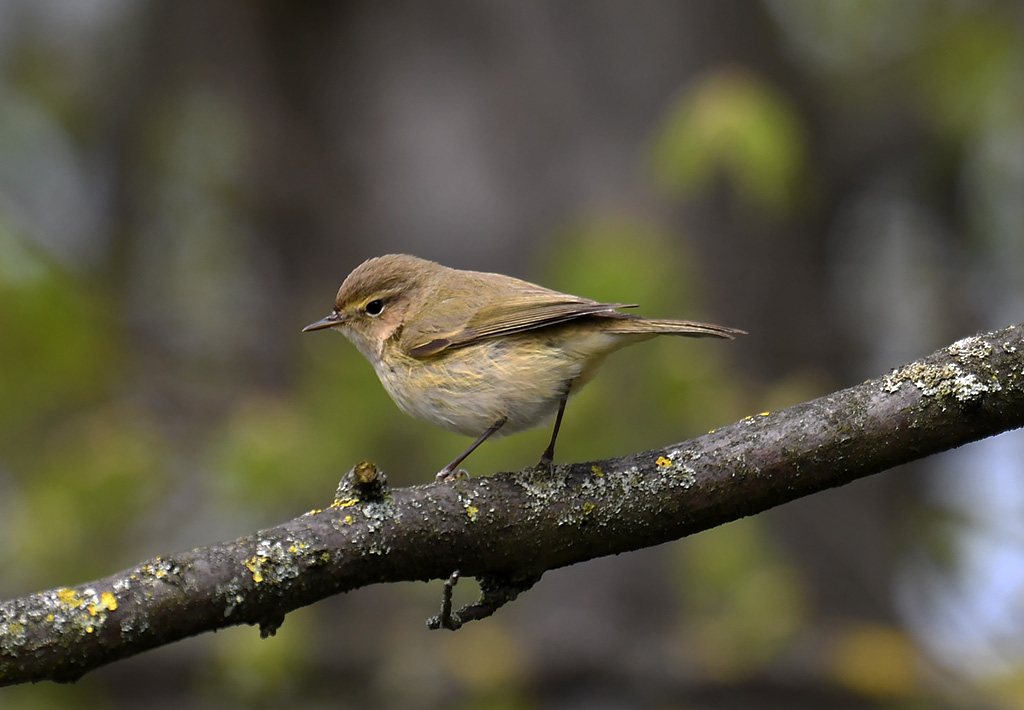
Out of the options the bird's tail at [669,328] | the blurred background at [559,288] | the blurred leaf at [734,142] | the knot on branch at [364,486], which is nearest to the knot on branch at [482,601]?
the knot on branch at [364,486]

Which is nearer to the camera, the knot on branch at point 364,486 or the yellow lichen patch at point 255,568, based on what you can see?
the yellow lichen patch at point 255,568

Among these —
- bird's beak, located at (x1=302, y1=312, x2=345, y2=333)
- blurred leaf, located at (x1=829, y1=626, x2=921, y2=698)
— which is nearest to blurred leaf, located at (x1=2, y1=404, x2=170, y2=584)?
bird's beak, located at (x1=302, y1=312, x2=345, y2=333)

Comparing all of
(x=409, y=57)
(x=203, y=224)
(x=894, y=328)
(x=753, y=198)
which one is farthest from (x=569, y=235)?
(x=203, y=224)

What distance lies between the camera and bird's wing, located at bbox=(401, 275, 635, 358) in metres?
3.73

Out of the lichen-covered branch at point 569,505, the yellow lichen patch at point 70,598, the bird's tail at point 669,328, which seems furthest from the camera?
the bird's tail at point 669,328

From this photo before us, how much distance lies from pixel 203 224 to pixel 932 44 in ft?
21.3

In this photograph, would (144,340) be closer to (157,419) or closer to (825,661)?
(157,419)

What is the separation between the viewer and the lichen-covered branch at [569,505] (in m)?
2.50

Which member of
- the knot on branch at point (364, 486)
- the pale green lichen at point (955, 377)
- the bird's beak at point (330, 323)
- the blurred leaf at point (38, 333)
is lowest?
the knot on branch at point (364, 486)

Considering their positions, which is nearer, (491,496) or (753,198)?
(491,496)

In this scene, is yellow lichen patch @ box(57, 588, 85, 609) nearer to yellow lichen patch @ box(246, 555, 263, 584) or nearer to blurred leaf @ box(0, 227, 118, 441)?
yellow lichen patch @ box(246, 555, 263, 584)

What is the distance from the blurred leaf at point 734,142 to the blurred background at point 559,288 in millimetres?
26

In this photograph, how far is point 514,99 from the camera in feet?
24.1

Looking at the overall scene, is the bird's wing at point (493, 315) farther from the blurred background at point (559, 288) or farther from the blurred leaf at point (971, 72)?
the blurred leaf at point (971, 72)
